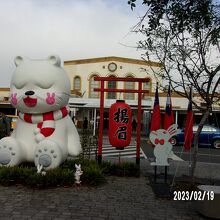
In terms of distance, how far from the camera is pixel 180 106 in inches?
1344

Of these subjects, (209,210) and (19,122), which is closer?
(209,210)

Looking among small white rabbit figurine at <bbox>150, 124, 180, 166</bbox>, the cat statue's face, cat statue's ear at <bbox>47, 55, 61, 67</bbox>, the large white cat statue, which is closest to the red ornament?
small white rabbit figurine at <bbox>150, 124, 180, 166</bbox>

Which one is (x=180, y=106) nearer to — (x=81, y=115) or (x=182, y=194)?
(x=81, y=115)

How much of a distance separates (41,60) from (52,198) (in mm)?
3630

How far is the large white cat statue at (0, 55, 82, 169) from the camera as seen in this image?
8.29m

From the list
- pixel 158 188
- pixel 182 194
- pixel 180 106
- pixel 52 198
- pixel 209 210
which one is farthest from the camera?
pixel 180 106

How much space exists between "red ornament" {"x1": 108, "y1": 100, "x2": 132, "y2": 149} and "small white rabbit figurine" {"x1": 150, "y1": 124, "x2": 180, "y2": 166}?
0.79 metres

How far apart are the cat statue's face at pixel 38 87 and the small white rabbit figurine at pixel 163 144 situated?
2.55m

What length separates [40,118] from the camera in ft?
28.8

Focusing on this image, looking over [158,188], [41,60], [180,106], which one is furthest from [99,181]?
[180,106]

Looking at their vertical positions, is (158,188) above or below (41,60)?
below

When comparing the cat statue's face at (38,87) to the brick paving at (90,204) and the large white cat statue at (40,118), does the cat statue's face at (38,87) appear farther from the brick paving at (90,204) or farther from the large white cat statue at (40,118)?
the brick paving at (90,204)
